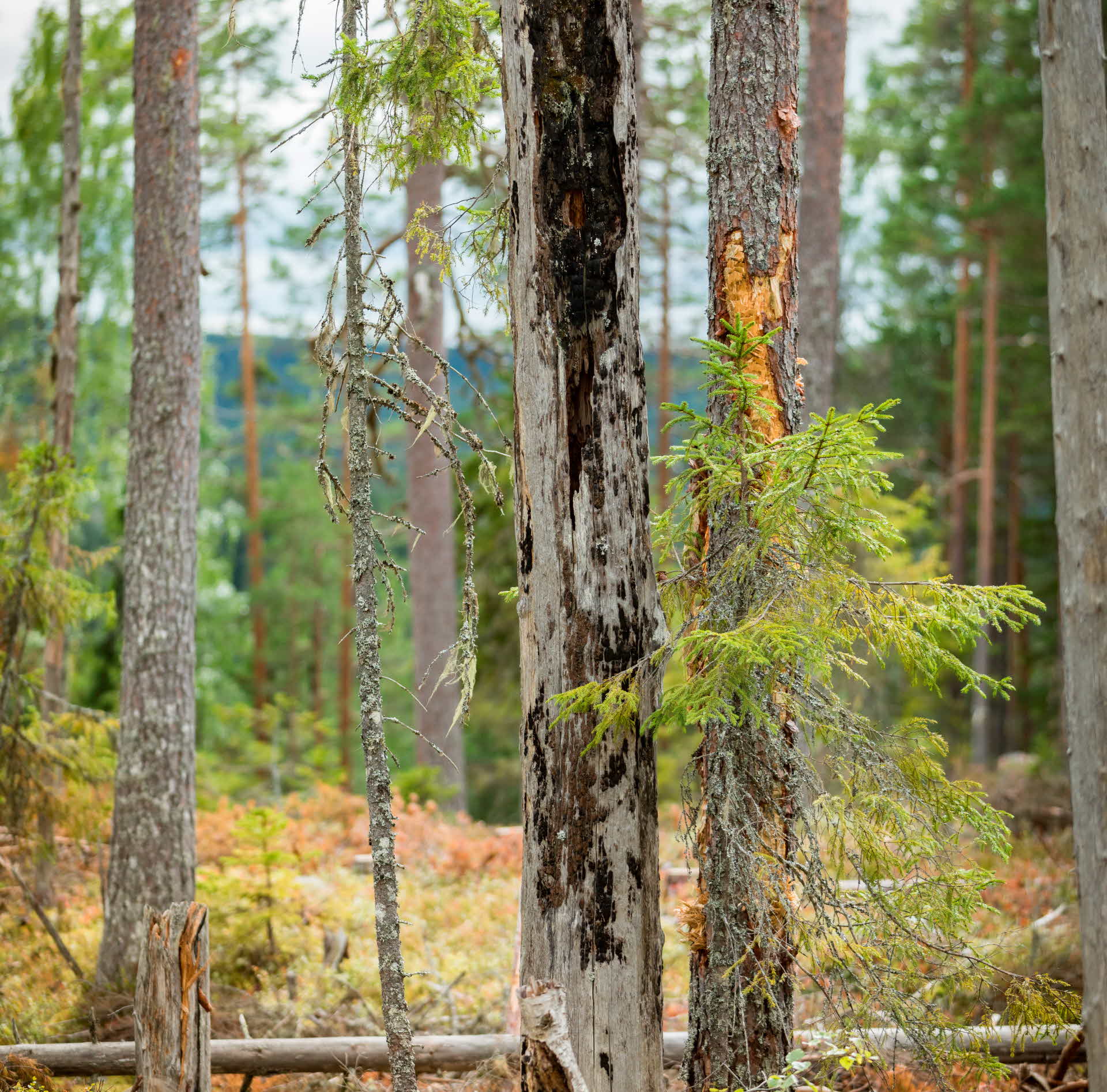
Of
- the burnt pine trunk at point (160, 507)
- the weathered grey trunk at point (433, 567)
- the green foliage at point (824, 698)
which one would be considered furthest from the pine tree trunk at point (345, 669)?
Result: the green foliage at point (824, 698)

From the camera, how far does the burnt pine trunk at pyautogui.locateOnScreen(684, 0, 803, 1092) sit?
4156 mm

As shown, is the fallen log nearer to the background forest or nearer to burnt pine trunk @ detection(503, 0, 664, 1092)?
the background forest

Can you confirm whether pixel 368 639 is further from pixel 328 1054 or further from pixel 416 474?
pixel 416 474

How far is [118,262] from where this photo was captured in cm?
1692

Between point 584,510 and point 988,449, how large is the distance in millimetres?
18813

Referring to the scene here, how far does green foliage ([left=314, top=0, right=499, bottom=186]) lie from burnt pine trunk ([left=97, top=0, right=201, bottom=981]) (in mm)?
3291

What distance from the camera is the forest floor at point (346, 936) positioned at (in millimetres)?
6469

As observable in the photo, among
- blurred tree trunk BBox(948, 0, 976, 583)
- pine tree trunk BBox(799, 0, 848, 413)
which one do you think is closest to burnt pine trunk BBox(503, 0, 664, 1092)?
pine tree trunk BBox(799, 0, 848, 413)

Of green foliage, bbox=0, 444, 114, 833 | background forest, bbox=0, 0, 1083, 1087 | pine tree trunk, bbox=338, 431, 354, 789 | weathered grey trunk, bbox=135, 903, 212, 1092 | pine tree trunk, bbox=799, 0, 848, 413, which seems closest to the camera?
weathered grey trunk, bbox=135, 903, 212, 1092

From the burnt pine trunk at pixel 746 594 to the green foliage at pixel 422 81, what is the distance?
1.14m

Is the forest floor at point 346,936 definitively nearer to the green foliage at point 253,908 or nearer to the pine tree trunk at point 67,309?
the green foliage at point 253,908

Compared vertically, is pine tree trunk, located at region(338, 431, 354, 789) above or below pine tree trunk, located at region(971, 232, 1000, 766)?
below

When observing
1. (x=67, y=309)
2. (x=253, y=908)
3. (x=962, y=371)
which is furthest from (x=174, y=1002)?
(x=962, y=371)

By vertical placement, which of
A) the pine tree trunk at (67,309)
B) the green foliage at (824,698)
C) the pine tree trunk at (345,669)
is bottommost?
the pine tree trunk at (345,669)
